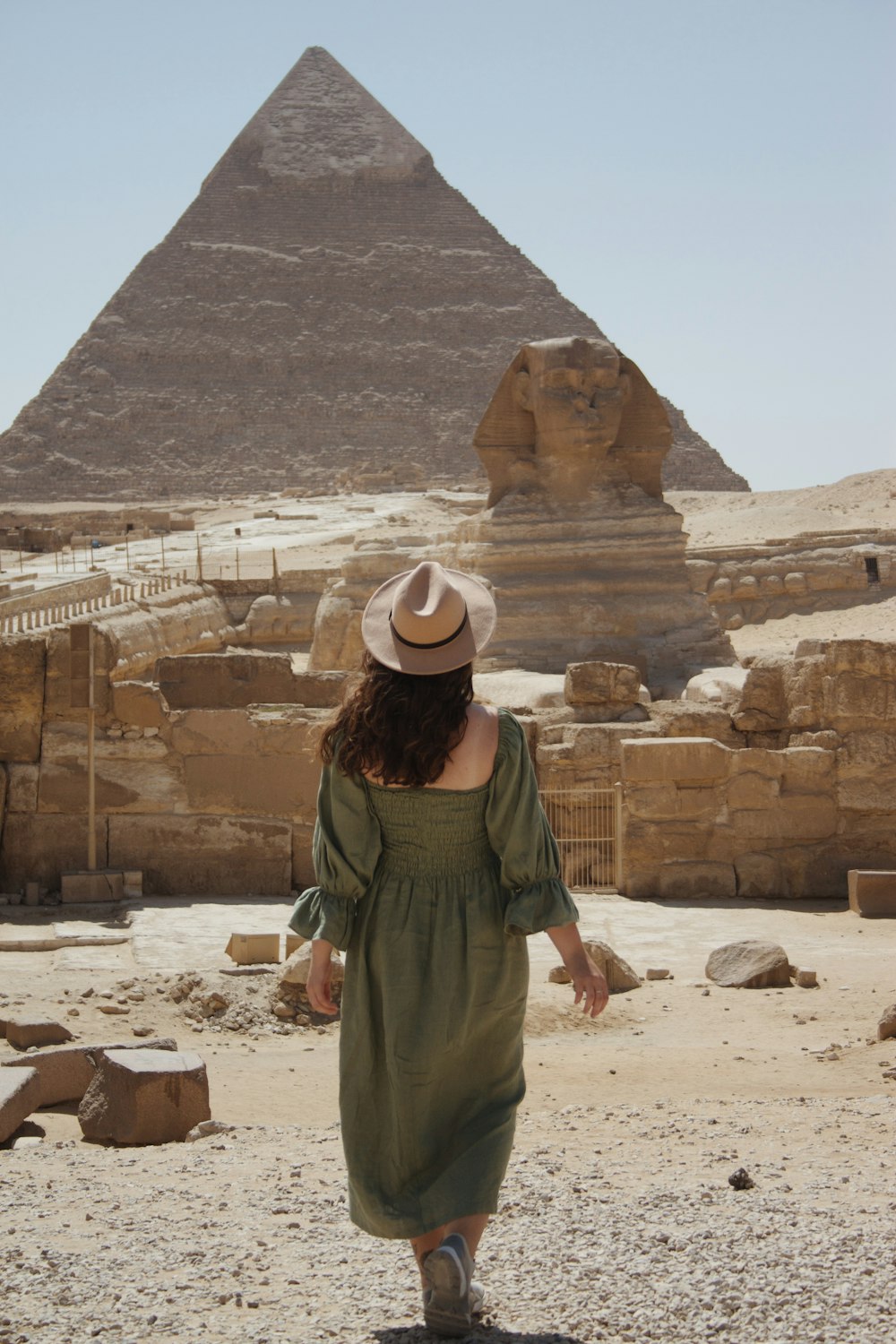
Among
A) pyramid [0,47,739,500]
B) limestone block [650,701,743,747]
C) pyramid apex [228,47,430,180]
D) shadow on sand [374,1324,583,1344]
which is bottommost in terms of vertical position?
shadow on sand [374,1324,583,1344]

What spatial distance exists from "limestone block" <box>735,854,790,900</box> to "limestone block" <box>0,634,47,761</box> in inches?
→ 95.9

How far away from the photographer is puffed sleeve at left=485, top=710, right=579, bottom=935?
2730 millimetres

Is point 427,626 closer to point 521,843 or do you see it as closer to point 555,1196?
point 521,843

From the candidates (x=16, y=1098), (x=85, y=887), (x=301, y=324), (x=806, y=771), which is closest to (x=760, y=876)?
(x=806, y=771)

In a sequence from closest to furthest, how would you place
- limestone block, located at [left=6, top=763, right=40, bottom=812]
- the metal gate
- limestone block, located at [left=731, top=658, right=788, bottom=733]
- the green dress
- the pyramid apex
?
the green dress, limestone block, located at [left=6, top=763, right=40, bottom=812], the metal gate, limestone block, located at [left=731, top=658, right=788, bottom=733], the pyramid apex

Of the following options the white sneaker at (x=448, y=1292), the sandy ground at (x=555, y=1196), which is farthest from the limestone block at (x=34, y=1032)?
the white sneaker at (x=448, y=1292)

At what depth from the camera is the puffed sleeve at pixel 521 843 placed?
273 cm

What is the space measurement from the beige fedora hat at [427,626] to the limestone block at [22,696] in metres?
3.48

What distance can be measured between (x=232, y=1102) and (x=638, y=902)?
251cm

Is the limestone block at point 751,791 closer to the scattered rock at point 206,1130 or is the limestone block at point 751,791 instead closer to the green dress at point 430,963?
the scattered rock at point 206,1130

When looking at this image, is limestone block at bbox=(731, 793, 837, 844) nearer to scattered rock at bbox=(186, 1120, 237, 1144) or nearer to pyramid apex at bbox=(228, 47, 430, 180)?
scattered rock at bbox=(186, 1120, 237, 1144)

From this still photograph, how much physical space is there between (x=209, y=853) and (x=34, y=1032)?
2.02 m

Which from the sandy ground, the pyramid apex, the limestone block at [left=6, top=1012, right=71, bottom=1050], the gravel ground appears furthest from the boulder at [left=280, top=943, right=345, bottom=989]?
the pyramid apex

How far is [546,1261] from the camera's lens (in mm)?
2662
